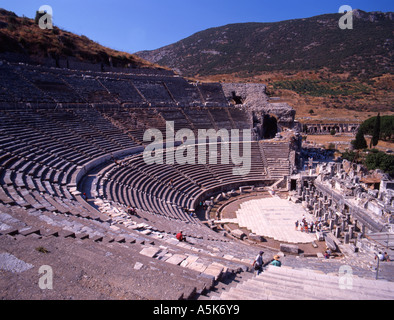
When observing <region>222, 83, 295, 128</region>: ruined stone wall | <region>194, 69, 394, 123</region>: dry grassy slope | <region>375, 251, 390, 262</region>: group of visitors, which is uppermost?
<region>194, 69, 394, 123</region>: dry grassy slope

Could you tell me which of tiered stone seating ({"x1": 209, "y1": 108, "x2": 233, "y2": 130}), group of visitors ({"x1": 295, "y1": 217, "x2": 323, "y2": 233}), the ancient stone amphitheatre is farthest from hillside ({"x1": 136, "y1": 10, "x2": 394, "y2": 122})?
group of visitors ({"x1": 295, "y1": 217, "x2": 323, "y2": 233})

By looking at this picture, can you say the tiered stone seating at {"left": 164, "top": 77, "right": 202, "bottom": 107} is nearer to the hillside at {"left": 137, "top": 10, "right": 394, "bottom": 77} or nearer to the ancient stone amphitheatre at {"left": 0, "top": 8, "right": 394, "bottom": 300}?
the ancient stone amphitheatre at {"left": 0, "top": 8, "right": 394, "bottom": 300}

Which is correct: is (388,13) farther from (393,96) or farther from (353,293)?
(353,293)

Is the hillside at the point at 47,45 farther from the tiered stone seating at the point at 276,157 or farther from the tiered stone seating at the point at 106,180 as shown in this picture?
the tiered stone seating at the point at 276,157

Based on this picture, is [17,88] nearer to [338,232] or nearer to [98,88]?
[98,88]

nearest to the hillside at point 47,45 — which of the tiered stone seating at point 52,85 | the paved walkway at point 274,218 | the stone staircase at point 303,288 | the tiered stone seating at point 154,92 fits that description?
the tiered stone seating at point 52,85

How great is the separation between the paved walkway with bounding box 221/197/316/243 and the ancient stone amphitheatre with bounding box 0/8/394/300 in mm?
103

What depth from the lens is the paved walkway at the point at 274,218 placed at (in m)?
12.4

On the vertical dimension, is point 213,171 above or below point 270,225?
above

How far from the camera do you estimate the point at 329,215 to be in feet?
44.8

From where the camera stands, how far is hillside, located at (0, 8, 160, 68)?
942 inches

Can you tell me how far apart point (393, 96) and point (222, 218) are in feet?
199

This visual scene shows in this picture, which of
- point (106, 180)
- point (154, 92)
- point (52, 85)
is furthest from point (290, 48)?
point (106, 180)
